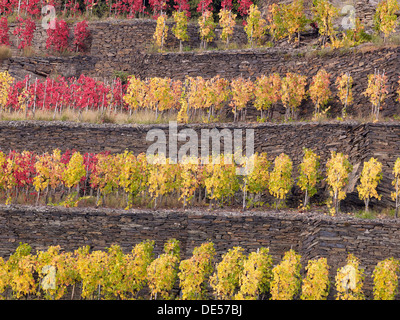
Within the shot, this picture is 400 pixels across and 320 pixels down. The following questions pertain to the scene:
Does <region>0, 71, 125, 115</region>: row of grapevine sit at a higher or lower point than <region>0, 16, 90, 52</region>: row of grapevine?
lower

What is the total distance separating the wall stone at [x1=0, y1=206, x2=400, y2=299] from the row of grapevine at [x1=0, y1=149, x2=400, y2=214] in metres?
0.95

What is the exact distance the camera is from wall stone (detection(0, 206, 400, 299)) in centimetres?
1438

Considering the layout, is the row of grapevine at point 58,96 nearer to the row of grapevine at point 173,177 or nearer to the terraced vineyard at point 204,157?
the terraced vineyard at point 204,157

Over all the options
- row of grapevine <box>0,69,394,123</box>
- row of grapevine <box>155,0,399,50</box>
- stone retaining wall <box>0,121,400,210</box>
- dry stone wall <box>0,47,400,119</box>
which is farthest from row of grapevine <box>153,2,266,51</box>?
stone retaining wall <box>0,121,400,210</box>

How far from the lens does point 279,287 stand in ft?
43.4

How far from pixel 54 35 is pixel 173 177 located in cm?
1291

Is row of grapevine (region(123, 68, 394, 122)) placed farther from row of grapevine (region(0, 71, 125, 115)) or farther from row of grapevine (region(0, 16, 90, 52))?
row of grapevine (region(0, 16, 90, 52))

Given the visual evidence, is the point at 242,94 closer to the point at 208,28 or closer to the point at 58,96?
the point at 208,28

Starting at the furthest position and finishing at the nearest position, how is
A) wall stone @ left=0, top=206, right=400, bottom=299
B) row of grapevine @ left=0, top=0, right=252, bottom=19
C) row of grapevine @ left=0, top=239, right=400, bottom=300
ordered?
row of grapevine @ left=0, top=0, right=252, bottom=19, wall stone @ left=0, top=206, right=400, bottom=299, row of grapevine @ left=0, top=239, right=400, bottom=300

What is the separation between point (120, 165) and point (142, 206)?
1.38 metres

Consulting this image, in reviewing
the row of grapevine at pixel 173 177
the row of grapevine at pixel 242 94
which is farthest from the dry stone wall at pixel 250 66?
the row of grapevine at pixel 173 177

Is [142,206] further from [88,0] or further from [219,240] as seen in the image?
[88,0]

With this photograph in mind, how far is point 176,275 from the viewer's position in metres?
14.9

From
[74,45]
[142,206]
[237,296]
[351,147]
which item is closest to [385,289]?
[237,296]
